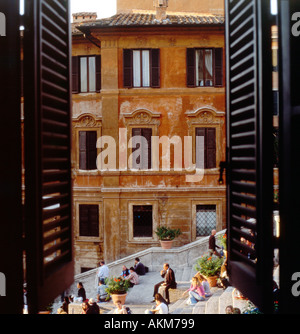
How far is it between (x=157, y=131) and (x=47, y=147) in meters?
14.4

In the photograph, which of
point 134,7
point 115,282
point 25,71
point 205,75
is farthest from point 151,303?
point 134,7

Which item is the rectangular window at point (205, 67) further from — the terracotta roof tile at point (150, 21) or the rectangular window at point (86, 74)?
the rectangular window at point (86, 74)

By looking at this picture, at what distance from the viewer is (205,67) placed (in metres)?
17.0

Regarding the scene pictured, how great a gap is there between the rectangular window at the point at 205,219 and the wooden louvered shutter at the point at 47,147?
14.3 metres

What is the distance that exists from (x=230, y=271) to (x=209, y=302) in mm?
7270

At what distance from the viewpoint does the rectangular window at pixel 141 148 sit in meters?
17.1

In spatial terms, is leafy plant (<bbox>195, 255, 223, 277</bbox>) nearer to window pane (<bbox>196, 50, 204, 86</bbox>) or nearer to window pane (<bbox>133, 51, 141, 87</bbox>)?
window pane (<bbox>196, 50, 204, 86</bbox>)

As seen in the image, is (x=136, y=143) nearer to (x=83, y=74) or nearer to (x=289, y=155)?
(x=83, y=74)

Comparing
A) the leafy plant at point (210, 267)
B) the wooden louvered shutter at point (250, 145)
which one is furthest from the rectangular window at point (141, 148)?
the wooden louvered shutter at point (250, 145)

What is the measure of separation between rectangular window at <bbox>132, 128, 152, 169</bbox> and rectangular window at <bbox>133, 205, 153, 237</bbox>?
4.92 feet

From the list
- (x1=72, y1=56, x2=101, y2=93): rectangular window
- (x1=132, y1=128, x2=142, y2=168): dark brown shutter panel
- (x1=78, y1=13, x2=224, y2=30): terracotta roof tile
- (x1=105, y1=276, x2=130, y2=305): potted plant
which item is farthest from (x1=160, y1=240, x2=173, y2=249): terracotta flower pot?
(x1=78, y1=13, x2=224, y2=30): terracotta roof tile

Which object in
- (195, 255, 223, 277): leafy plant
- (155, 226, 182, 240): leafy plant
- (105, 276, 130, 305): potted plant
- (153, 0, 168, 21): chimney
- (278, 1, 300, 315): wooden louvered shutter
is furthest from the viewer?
(153, 0, 168, 21): chimney

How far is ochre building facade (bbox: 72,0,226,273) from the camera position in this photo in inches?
667

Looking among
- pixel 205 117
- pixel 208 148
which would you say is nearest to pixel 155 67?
A: pixel 205 117
